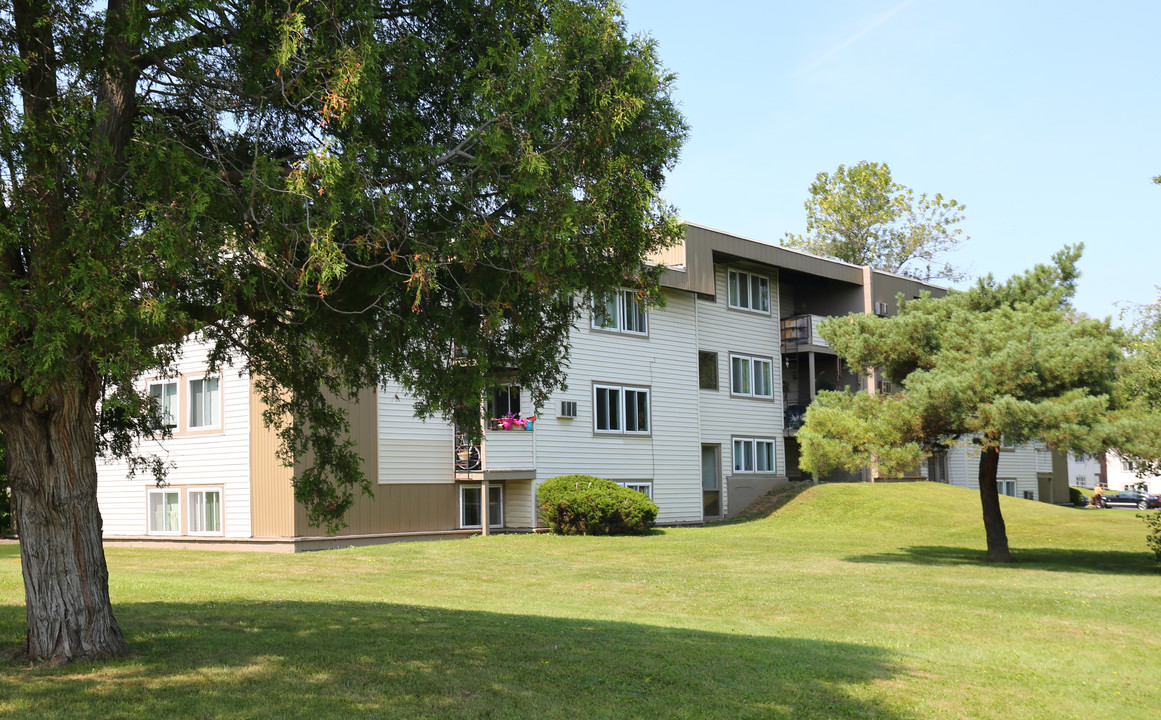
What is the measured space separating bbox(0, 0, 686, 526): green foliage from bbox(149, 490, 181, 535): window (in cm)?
1915

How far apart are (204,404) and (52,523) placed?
18168 mm

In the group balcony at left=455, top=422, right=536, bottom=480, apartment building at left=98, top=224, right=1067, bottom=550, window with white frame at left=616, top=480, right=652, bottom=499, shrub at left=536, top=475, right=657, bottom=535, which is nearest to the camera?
apartment building at left=98, top=224, right=1067, bottom=550

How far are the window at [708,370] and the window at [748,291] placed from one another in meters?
2.09

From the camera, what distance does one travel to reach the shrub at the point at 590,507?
27.4m

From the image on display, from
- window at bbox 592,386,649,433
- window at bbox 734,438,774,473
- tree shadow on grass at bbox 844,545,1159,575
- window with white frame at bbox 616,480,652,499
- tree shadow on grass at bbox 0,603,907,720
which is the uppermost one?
window at bbox 592,386,649,433

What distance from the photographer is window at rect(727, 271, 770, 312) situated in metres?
36.2

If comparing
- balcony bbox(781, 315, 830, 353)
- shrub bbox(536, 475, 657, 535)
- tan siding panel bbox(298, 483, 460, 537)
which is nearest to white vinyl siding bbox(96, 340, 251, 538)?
tan siding panel bbox(298, 483, 460, 537)

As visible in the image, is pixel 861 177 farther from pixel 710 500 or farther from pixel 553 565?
pixel 553 565

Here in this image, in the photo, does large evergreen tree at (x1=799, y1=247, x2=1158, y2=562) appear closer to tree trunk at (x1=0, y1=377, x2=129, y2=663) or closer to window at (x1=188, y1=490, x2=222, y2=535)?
window at (x1=188, y1=490, x2=222, y2=535)

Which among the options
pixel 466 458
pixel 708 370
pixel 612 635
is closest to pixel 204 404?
pixel 466 458

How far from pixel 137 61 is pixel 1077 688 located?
11088 millimetres

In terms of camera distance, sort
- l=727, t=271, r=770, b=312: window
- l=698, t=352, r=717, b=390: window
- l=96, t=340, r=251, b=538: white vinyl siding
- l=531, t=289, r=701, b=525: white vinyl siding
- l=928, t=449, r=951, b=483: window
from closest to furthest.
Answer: l=96, t=340, r=251, b=538: white vinyl siding < l=531, t=289, r=701, b=525: white vinyl siding < l=698, t=352, r=717, b=390: window < l=727, t=271, r=770, b=312: window < l=928, t=449, r=951, b=483: window

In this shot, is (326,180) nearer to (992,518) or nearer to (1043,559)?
(992,518)

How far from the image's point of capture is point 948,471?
43719 mm
